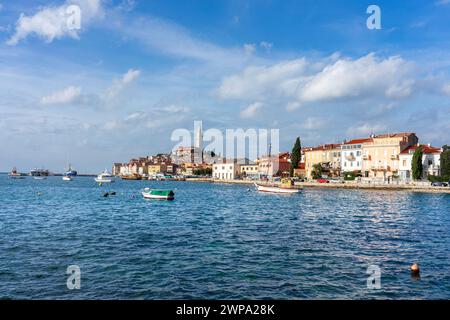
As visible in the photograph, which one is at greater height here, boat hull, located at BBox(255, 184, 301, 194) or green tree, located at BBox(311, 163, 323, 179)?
green tree, located at BBox(311, 163, 323, 179)

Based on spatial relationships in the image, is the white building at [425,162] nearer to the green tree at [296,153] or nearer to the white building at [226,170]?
the green tree at [296,153]

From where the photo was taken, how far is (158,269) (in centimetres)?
1432

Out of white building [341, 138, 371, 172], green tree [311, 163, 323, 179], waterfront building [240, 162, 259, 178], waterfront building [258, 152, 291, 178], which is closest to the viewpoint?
white building [341, 138, 371, 172]

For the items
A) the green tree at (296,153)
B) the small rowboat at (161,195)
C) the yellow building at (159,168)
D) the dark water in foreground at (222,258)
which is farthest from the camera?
the yellow building at (159,168)

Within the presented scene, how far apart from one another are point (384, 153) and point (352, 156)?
28.8ft

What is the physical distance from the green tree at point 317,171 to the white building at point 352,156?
5.15 m

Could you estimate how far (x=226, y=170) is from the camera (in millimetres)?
144750

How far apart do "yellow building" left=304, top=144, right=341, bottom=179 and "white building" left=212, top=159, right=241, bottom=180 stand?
3771cm

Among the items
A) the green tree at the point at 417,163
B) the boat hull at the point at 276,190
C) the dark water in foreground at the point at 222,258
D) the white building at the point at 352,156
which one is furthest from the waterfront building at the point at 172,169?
the dark water in foreground at the point at 222,258

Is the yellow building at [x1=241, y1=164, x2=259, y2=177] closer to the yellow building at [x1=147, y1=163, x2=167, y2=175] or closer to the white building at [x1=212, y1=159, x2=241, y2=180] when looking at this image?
the white building at [x1=212, y1=159, x2=241, y2=180]

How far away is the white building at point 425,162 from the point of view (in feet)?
262

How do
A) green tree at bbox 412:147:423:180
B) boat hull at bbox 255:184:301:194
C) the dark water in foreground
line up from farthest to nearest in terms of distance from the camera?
green tree at bbox 412:147:423:180 → boat hull at bbox 255:184:301:194 → the dark water in foreground

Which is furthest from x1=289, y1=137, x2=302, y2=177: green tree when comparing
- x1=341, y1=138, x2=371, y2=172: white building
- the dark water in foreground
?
the dark water in foreground

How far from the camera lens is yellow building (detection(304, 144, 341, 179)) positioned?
3935 inches
